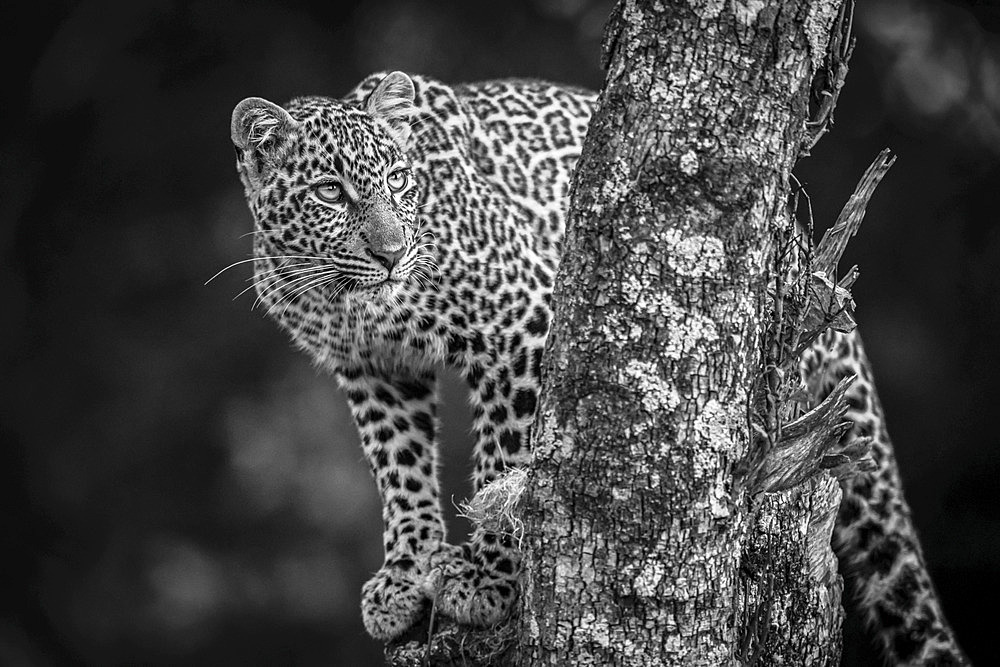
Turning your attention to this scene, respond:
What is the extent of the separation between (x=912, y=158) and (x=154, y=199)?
5.64 meters

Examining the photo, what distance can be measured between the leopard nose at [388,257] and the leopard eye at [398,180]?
0.32 m

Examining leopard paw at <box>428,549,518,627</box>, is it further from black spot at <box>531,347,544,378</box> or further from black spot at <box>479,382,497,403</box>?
black spot at <box>531,347,544,378</box>

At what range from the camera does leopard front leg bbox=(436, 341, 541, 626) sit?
4.25m

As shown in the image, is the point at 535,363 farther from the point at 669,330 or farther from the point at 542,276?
the point at 669,330

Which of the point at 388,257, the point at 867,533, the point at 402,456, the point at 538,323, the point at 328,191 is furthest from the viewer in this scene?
the point at 867,533

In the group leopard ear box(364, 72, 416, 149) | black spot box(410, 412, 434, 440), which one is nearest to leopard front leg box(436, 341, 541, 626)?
black spot box(410, 412, 434, 440)

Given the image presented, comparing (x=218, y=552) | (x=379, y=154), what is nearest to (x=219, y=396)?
(x=218, y=552)

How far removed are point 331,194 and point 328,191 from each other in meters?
0.02

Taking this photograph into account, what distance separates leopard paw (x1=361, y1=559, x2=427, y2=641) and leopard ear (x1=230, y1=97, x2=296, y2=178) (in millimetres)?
1829

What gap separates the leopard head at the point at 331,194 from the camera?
15.0 ft

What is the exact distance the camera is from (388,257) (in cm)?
452

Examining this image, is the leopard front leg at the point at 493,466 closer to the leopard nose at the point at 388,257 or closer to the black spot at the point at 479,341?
the black spot at the point at 479,341

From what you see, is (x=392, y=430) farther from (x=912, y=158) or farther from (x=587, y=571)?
(x=912, y=158)

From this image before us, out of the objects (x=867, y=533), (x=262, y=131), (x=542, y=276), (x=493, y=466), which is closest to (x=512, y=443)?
(x=493, y=466)
